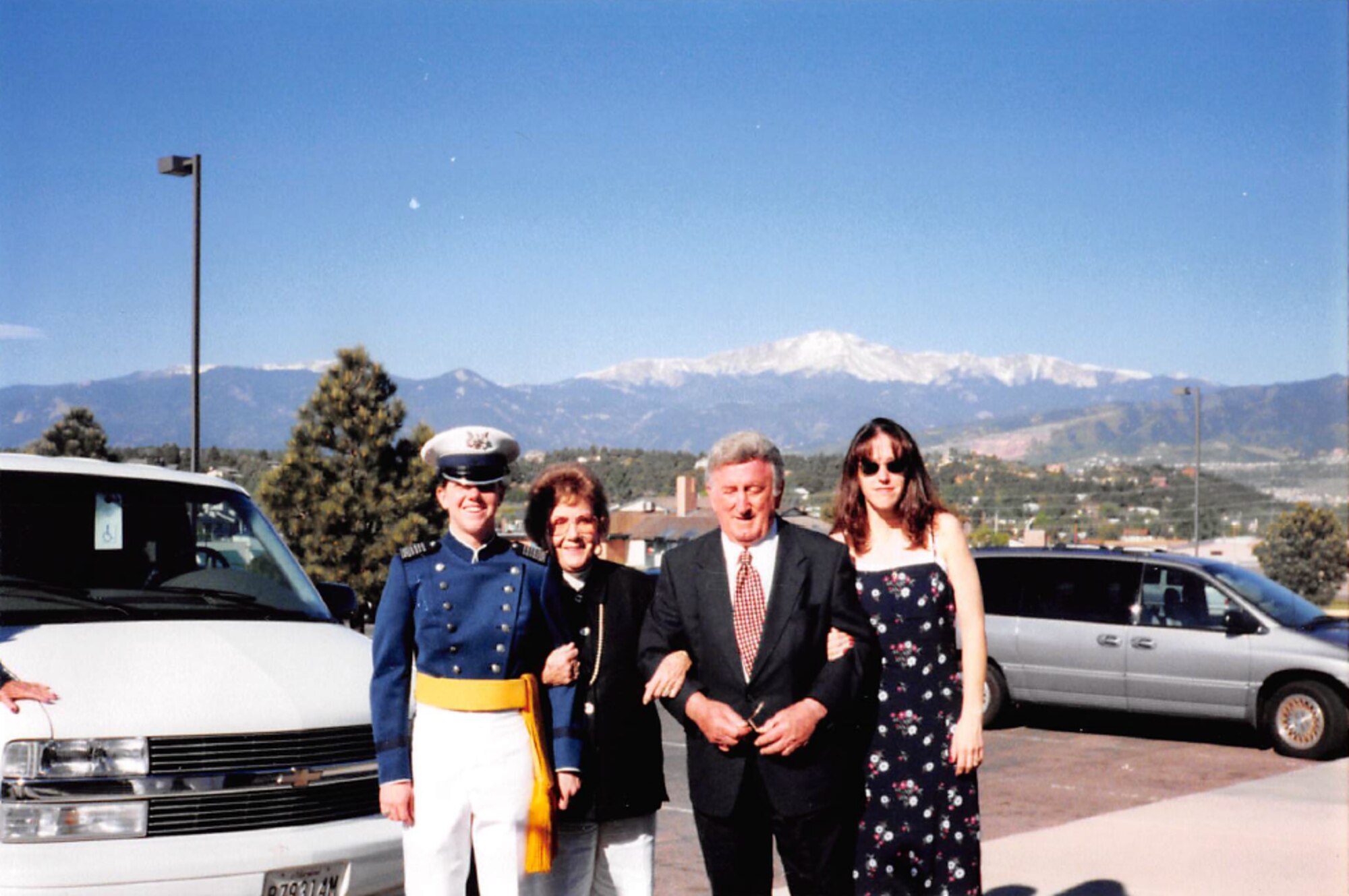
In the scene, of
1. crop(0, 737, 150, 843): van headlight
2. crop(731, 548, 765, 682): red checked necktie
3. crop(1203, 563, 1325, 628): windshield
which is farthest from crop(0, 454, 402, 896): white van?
crop(1203, 563, 1325, 628): windshield

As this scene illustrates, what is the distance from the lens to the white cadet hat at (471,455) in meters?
4.15

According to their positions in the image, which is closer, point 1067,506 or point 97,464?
point 97,464

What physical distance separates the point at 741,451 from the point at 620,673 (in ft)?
2.54

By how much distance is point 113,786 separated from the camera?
452 cm

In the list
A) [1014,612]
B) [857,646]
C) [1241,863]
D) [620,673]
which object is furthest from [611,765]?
[1014,612]

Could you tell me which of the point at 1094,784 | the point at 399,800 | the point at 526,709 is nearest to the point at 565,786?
the point at 526,709

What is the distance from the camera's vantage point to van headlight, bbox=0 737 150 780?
445 centimetres

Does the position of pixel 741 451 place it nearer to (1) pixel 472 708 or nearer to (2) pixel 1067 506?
(1) pixel 472 708

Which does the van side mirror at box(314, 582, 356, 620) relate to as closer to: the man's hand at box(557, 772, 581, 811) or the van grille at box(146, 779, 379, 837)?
the van grille at box(146, 779, 379, 837)

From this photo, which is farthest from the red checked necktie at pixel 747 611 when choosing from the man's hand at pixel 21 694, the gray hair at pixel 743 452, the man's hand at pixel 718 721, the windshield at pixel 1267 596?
the windshield at pixel 1267 596

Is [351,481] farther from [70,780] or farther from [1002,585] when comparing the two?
[70,780]

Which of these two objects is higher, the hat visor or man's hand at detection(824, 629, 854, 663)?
the hat visor

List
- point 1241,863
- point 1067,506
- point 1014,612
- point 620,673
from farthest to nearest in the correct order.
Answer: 1. point 1067,506
2. point 1014,612
3. point 1241,863
4. point 620,673

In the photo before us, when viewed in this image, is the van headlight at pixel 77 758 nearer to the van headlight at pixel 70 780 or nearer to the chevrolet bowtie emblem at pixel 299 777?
the van headlight at pixel 70 780
